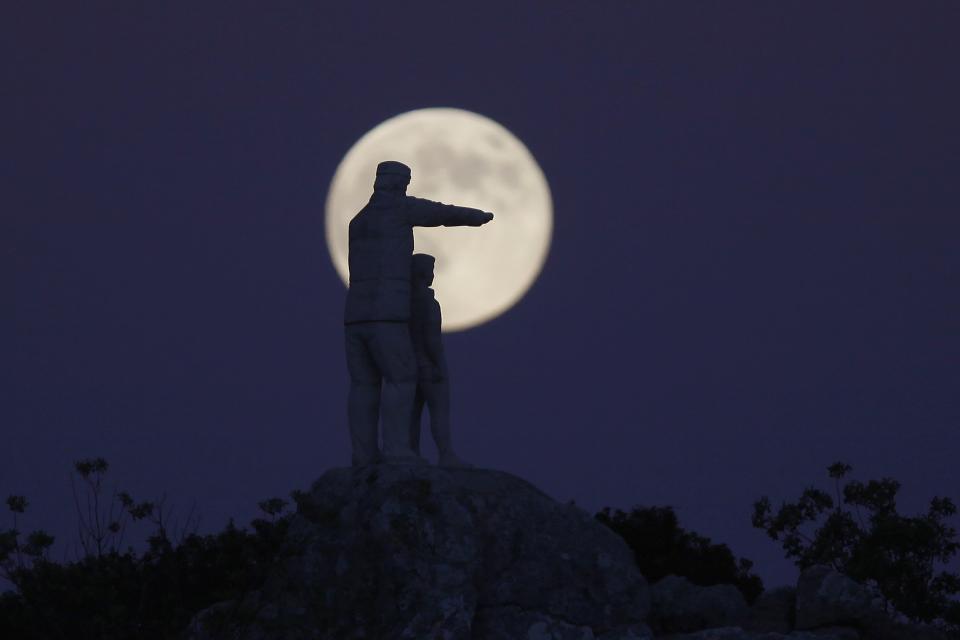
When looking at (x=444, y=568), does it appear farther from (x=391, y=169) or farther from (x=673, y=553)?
(x=673, y=553)

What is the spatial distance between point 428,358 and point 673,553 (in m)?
23.0

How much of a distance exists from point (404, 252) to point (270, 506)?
4.08 metres

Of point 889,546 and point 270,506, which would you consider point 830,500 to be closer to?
point 889,546

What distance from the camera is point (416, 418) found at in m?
20.0

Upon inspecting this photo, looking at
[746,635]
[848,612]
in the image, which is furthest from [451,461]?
[848,612]

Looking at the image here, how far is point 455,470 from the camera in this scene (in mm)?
19031

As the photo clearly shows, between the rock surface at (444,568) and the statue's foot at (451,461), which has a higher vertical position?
the statue's foot at (451,461)

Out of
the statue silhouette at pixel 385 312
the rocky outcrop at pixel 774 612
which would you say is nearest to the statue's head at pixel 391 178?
the statue silhouette at pixel 385 312

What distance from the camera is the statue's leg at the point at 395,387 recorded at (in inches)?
755

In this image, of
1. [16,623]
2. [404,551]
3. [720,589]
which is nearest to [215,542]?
[16,623]

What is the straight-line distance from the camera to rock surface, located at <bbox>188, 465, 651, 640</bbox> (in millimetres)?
17562

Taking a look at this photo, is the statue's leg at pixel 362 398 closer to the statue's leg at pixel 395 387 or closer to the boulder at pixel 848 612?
the statue's leg at pixel 395 387

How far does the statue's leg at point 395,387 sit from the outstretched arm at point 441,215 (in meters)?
1.24

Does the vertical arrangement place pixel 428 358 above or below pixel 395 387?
above
